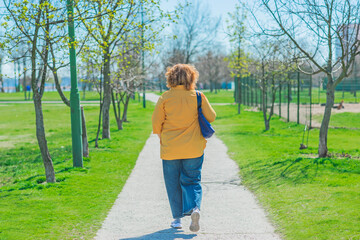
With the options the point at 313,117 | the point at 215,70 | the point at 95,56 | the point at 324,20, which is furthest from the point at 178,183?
the point at 215,70

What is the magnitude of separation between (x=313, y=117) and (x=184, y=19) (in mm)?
24136

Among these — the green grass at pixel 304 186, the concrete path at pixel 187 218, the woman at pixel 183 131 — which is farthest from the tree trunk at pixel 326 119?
the woman at pixel 183 131

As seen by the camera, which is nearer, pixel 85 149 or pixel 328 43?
pixel 328 43

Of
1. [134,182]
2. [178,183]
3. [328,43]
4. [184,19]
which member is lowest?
[134,182]

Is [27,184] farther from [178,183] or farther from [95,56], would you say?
[95,56]

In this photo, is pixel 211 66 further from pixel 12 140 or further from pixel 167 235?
pixel 167 235

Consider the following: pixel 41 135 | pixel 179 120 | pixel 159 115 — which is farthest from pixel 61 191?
pixel 179 120

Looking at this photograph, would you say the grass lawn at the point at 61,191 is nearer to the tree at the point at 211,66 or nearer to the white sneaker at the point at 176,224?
the white sneaker at the point at 176,224

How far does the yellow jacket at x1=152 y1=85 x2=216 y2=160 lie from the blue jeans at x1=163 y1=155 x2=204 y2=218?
0.35 feet

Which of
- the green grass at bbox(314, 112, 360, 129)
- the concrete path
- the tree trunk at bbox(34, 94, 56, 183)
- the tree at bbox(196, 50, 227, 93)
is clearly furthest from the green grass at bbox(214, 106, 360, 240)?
the tree at bbox(196, 50, 227, 93)

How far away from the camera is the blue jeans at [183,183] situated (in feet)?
16.4

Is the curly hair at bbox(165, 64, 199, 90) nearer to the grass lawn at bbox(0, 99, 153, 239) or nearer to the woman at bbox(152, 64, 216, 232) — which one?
the woman at bbox(152, 64, 216, 232)

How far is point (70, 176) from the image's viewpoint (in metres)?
8.24

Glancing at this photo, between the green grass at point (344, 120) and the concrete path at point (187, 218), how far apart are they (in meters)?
10.8
